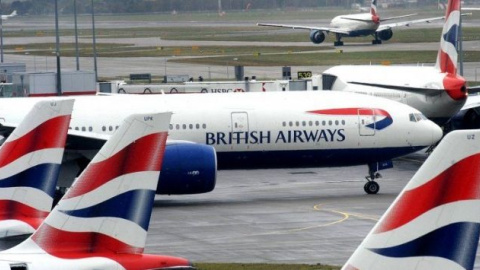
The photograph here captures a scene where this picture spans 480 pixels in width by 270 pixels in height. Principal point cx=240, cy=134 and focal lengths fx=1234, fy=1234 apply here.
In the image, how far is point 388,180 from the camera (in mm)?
45438

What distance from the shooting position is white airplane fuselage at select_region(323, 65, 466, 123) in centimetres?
5259

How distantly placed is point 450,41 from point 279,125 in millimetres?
15581

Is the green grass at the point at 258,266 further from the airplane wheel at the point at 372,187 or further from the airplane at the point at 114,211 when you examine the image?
the airplane wheel at the point at 372,187

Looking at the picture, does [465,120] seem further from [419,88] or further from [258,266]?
[258,266]

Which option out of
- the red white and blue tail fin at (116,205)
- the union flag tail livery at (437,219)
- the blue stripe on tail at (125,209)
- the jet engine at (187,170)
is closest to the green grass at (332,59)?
the jet engine at (187,170)

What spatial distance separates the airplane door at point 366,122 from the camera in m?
40.9

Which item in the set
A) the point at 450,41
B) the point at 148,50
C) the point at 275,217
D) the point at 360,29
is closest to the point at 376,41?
the point at 360,29

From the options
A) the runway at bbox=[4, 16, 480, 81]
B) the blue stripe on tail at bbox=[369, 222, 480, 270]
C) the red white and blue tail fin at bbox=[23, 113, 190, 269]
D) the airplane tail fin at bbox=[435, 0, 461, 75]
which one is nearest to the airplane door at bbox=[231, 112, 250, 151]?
the airplane tail fin at bbox=[435, 0, 461, 75]

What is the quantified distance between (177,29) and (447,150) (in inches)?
5809

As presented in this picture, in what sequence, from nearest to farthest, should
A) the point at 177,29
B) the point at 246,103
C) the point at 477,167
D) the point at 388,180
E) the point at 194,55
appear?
the point at 477,167
the point at 246,103
the point at 388,180
the point at 194,55
the point at 177,29

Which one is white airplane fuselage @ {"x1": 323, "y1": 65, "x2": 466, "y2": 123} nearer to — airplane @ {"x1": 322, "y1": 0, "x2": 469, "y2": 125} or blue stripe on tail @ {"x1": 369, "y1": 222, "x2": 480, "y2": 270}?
airplane @ {"x1": 322, "y1": 0, "x2": 469, "y2": 125}

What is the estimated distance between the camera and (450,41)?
53.5 m

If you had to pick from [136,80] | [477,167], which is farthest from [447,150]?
[136,80]

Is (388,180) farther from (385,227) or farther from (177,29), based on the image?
(177,29)
